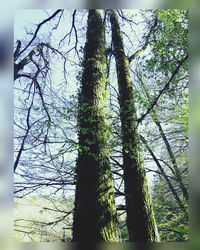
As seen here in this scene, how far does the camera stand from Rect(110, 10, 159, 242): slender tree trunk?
221 cm

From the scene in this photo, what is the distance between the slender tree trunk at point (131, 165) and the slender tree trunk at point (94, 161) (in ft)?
1.20

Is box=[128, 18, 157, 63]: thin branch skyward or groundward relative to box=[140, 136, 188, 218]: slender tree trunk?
skyward

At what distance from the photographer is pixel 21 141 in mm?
2725

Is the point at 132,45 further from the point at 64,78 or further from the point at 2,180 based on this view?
the point at 2,180

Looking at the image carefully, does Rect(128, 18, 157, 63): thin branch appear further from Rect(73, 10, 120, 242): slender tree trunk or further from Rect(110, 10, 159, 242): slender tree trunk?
Rect(73, 10, 120, 242): slender tree trunk

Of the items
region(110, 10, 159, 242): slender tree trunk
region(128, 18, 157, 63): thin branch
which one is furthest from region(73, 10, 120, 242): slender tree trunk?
region(128, 18, 157, 63): thin branch

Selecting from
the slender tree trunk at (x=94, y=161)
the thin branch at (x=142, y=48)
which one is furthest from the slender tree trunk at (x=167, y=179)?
the thin branch at (x=142, y=48)

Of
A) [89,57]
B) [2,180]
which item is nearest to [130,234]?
[2,180]

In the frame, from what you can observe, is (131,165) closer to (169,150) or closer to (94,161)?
(94,161)

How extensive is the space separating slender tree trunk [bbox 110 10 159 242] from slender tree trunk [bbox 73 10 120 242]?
1.20ft

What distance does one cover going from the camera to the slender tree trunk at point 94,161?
1.79 metres

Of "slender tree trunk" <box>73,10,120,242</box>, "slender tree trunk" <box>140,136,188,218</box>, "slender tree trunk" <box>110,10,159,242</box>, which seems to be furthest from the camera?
"slender tree trunk" <box>140,136,188,218</box>

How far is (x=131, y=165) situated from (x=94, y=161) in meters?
0.54

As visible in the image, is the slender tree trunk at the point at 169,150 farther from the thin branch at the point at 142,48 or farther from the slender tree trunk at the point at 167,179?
the thin branch at the point at 142,48
